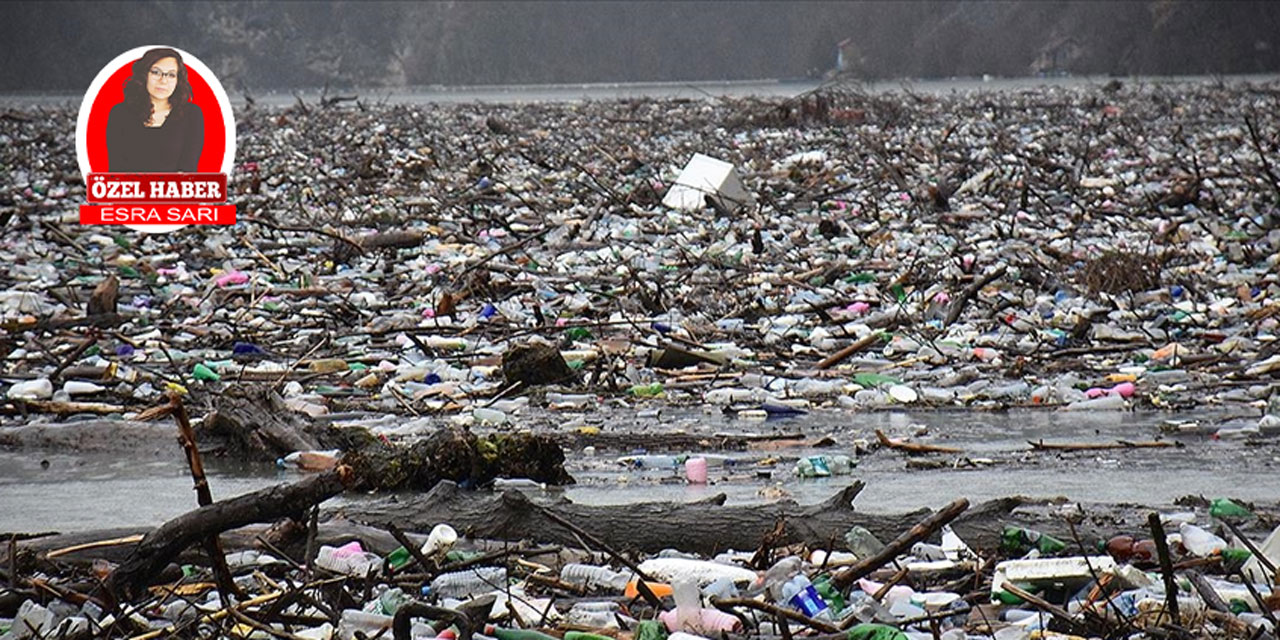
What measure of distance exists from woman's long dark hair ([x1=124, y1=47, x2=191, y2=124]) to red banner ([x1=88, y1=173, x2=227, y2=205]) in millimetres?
514

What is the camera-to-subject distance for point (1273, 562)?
108 inches

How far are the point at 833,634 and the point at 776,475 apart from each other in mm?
1762

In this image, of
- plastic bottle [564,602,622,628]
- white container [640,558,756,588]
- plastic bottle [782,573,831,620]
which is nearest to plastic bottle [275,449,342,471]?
white container [640,558,756,588]

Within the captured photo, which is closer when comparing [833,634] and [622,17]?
[833,634]

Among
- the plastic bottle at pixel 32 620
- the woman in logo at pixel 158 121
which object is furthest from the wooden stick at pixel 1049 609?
the woman in logo at pixel 158 121

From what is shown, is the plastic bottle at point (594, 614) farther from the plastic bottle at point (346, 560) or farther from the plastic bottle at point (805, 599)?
the plastic bottle at point (346, 560)

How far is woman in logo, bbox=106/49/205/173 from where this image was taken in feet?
39.1

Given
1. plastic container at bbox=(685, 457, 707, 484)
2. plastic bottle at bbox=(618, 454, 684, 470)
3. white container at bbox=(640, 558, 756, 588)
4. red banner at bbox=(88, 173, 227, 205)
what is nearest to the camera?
white container at bbox=(640, 558, 756, 588)

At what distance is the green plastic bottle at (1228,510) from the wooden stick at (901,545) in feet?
3.31

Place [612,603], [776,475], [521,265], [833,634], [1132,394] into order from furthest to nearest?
[521,265], [1132,394], [776,475], [612,603], [833,634]

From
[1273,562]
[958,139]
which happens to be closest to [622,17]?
[958,139]

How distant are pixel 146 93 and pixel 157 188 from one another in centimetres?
261

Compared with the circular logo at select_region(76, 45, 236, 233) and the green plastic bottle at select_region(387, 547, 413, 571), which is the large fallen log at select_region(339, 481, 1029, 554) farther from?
the circular logo at select_region(76, 45, 236, 233)

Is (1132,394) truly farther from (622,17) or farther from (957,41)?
(622,17)
